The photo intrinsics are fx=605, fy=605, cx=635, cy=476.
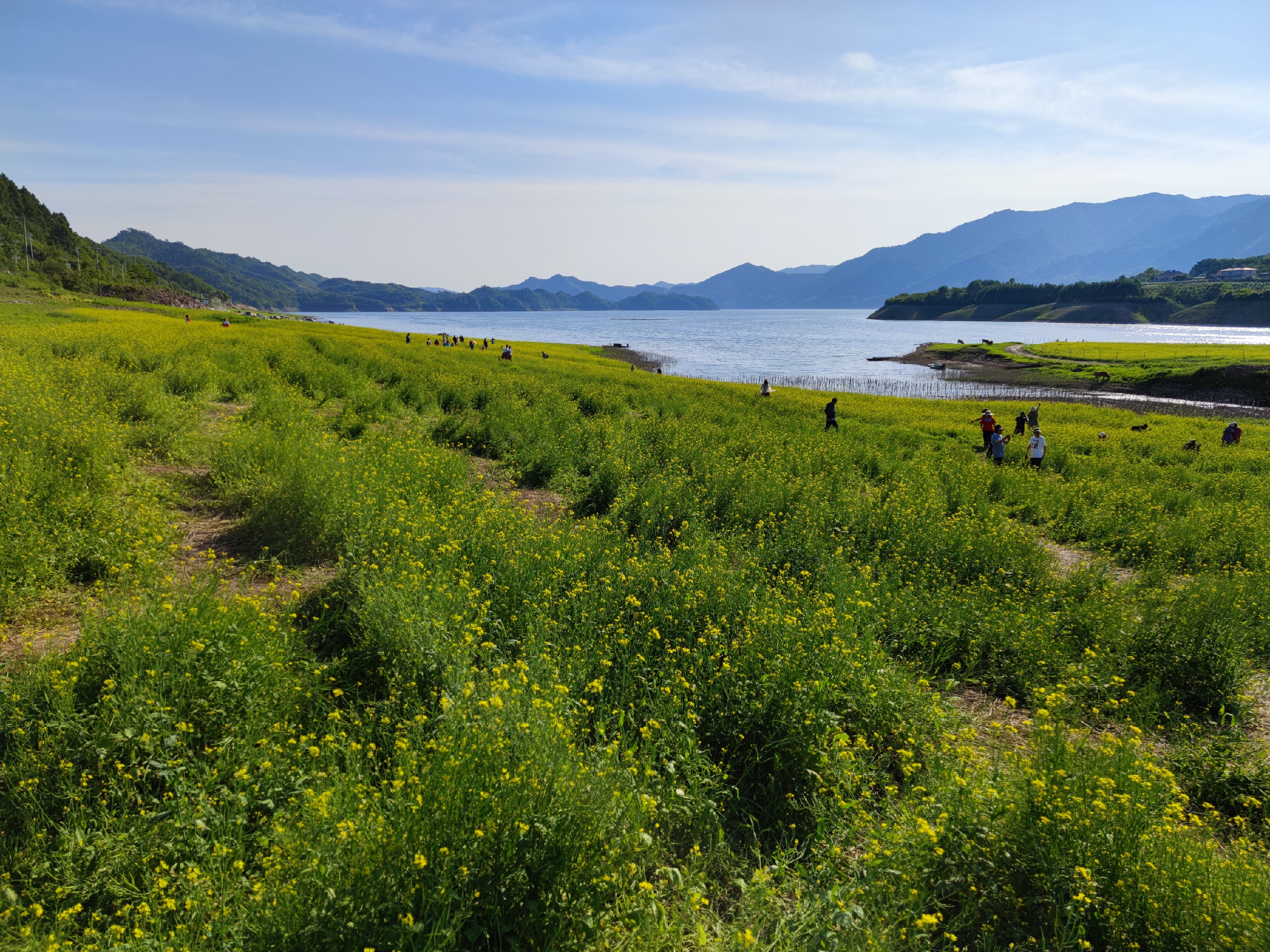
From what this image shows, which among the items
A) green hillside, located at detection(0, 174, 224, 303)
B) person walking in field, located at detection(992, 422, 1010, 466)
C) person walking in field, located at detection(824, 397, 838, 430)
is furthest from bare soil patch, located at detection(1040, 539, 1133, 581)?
green hillside, located at detection(0, 174, 224, 303)

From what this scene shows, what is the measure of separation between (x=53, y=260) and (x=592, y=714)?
130 metres

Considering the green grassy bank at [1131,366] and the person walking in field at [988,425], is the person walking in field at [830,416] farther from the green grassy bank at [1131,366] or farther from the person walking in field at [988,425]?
the green grassy bank at [1131,366]

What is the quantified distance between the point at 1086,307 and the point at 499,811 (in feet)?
694

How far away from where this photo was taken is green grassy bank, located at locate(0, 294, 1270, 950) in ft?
12.3

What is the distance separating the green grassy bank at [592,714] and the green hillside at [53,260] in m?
89.3

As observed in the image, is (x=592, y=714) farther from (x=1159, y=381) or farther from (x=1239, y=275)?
(x=1239, y=275)

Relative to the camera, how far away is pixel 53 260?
307ft

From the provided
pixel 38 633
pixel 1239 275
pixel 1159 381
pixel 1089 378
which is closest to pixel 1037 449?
pixel 38 633

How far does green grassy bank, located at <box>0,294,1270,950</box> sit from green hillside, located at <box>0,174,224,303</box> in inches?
3517

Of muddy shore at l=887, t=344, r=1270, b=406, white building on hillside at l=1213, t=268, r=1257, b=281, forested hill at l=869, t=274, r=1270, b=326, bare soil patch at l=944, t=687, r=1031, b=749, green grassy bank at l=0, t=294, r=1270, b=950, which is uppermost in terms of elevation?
white building on hillside at l=1213, t=268, r=1257, b=281

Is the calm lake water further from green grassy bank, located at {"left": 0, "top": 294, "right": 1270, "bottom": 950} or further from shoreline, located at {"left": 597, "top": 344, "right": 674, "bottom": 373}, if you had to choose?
green grassy bank, located at {"left": 0, "top": 294, "right": 1270, "bottom": 950}

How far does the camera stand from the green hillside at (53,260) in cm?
8406

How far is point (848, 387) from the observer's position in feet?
194

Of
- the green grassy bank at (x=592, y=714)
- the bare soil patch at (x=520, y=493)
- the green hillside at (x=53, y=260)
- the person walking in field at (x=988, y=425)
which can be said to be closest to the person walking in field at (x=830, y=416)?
the person walking in field at (x=988, y=425)
